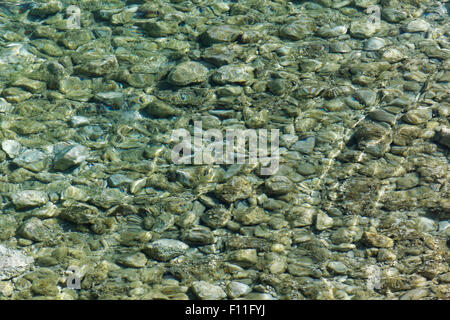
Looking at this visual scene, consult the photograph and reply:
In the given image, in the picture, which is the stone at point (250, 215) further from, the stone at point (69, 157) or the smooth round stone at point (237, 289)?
the stone at point (69, 157)

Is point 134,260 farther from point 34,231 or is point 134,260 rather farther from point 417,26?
point 417,26

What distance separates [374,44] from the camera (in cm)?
529

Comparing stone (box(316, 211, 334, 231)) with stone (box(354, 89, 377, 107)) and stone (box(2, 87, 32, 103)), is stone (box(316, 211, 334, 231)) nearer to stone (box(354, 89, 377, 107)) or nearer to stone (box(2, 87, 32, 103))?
stone (box(354, 89, 377, 107))

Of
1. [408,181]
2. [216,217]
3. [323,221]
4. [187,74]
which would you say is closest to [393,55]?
[408,181]

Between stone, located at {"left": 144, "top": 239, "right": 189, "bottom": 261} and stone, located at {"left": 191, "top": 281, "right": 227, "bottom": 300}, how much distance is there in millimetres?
295

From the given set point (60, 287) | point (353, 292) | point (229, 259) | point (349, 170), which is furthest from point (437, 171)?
point (60, 287)

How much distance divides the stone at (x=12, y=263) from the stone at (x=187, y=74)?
2.00 meters

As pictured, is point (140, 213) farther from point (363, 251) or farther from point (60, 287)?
point (363, 251)

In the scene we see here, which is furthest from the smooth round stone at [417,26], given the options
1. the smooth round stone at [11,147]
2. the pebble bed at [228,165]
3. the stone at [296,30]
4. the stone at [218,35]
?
the smooth round stone at [11,147]

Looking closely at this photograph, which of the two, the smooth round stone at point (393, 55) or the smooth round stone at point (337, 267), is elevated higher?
the smooth round stone at point (393, 55)

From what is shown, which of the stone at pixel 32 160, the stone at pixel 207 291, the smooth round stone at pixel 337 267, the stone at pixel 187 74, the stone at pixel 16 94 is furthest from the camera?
the stone at pixel 187 74

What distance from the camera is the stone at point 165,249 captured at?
3.49 metres

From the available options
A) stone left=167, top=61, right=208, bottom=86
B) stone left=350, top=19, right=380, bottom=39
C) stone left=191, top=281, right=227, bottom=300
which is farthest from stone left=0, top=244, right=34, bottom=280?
stone left=350, top=19, right=380, bottom=39

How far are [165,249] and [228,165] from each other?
91 cm
